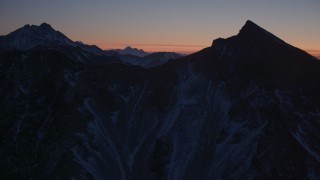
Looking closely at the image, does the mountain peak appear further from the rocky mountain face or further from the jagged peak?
the rocky mountain face

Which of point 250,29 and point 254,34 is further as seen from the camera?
point 250,29

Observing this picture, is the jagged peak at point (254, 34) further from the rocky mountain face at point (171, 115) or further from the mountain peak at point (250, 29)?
the rocky mountain face at point (171, 115)

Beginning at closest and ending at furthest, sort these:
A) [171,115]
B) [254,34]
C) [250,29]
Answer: [171,115] → [254,34] → [250,29]

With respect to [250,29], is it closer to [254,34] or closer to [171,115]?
[254,34]

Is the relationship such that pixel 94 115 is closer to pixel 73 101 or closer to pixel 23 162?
pixel 73 101

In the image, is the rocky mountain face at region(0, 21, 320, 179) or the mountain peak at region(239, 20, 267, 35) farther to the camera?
the mountain peak at region(239, 20, 267, 35)

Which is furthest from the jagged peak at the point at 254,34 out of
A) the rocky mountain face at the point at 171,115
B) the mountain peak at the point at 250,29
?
the rocky mountain face at the point at 171,115

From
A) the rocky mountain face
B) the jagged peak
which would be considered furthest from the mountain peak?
the rocky mountain face

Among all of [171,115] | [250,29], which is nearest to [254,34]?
[250,29]

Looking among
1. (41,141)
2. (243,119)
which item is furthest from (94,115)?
(243,119)
